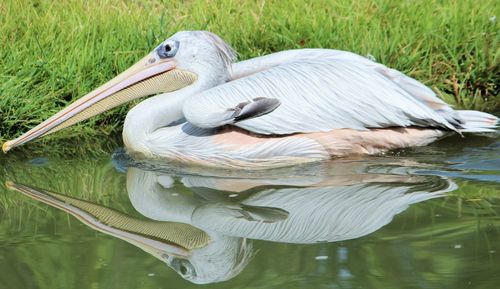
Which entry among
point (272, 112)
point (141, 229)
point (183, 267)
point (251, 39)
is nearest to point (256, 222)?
point (141, 229)

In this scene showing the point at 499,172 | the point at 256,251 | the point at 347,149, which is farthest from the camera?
the point at 347,149

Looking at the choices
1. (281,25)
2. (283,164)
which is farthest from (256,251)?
(281,25)

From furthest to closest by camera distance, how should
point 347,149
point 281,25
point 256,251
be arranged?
1. point 281,25
2. point 347,149
3. point 256,251

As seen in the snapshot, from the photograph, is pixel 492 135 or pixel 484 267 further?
pixel 492 135

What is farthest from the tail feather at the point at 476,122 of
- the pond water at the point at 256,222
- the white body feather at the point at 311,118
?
the pond water at the point at 256,222

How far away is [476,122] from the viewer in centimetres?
524

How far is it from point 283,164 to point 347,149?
1.11 ft

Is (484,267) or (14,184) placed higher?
(484,267)

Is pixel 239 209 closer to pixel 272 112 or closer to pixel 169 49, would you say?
pixel 272 112

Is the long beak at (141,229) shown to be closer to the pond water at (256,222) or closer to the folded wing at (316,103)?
the pond water at (256,222)

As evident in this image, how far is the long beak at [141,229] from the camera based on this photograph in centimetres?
385

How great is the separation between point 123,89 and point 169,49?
33 cm

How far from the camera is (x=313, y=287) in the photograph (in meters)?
3.27

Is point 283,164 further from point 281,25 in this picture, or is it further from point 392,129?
point 281,25
